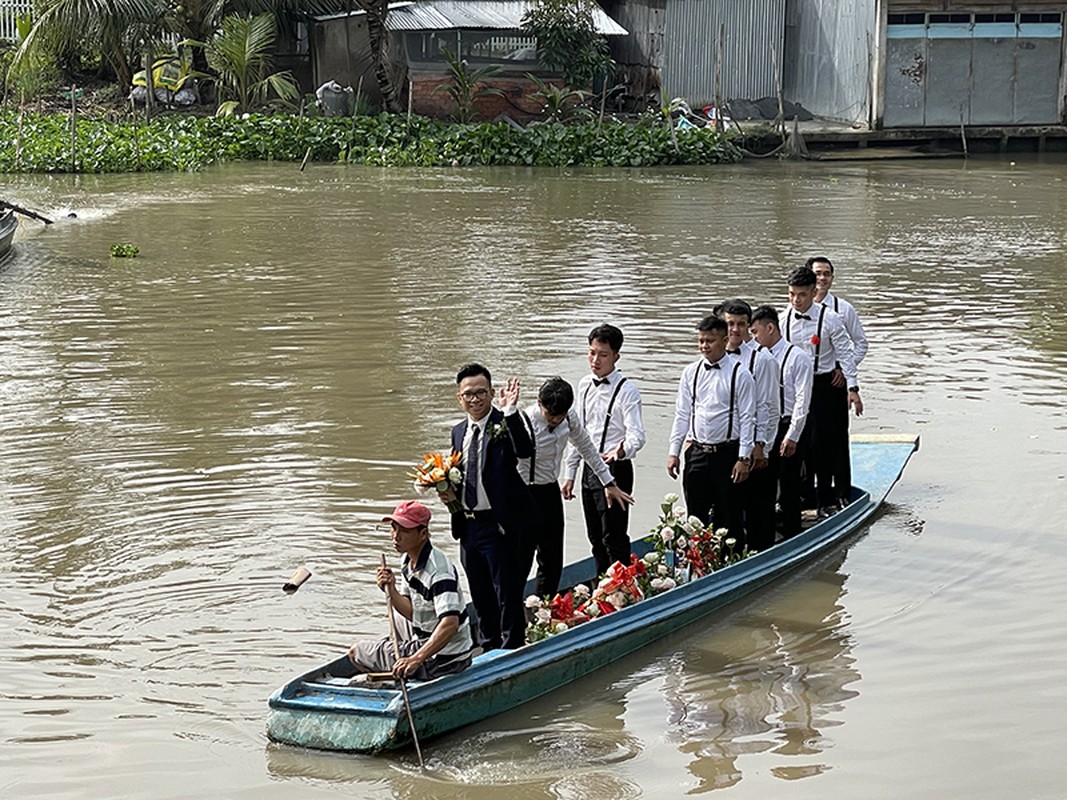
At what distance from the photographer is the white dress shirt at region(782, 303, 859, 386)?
10.2 m

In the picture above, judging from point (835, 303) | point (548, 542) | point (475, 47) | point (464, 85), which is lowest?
point (548, 542)

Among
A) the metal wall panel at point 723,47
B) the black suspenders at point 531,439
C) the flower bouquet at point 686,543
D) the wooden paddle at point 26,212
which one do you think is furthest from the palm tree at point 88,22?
the black suspenders at point 531,439

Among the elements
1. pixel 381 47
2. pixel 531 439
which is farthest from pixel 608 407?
pixel 381 47

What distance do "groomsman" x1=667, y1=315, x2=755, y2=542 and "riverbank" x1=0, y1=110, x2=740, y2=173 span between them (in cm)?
2386

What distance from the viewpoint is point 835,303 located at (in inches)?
405

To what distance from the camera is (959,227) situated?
78.2 ft

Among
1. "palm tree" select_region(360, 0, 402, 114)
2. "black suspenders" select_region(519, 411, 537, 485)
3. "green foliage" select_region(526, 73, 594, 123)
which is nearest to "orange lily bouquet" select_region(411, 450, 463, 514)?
"black suspenders" select_region(519, 411, 537, 485)

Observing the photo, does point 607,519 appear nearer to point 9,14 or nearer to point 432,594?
point 432,594

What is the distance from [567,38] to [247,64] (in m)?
7.29

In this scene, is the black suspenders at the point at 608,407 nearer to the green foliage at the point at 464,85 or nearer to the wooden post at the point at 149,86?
the green foliage at the point at 464,85

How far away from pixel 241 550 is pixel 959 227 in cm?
1676

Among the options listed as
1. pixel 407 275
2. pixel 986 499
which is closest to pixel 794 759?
pixel 986 499

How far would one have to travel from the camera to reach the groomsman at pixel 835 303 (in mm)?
10148

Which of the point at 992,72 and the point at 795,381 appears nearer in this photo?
the point at 795,381
